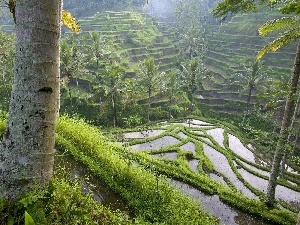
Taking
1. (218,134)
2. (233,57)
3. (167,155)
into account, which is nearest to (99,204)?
(167,155)

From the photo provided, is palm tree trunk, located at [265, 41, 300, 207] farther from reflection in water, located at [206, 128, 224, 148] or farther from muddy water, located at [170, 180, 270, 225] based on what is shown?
reflection in water, located at [206, 128, 224, 148]

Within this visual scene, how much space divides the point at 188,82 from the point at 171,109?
3.77 meters

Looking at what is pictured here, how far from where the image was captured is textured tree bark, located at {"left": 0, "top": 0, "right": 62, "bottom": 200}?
2.18m

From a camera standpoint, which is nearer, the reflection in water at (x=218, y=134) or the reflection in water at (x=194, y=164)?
the reflection in water at (x=194, y=164)

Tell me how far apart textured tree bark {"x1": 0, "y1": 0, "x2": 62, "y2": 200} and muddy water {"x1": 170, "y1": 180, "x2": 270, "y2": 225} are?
7557 mm

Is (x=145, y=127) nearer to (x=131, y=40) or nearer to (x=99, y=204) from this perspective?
(x=99, y=204)

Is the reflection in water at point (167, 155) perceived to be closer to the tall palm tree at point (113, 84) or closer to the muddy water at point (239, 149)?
the muddy water at point (239, 149)

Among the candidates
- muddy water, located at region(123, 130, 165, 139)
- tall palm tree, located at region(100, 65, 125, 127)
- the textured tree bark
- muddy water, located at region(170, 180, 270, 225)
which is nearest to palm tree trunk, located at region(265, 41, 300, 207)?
muddy water, located at region(170, 180, 270, 225)

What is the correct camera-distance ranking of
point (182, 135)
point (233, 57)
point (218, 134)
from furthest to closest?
point (233, 57), point (218, 134), point (182, 135)

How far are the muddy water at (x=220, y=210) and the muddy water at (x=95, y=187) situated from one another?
13.8 feet

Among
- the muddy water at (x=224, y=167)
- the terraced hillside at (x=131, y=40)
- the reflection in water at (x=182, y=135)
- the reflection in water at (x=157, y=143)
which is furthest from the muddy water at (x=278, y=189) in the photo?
the terraced hillside at (x=131, y=40)

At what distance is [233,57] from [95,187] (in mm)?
43758

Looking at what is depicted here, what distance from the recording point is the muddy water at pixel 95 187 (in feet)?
17.1

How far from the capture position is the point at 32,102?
2250 mm
